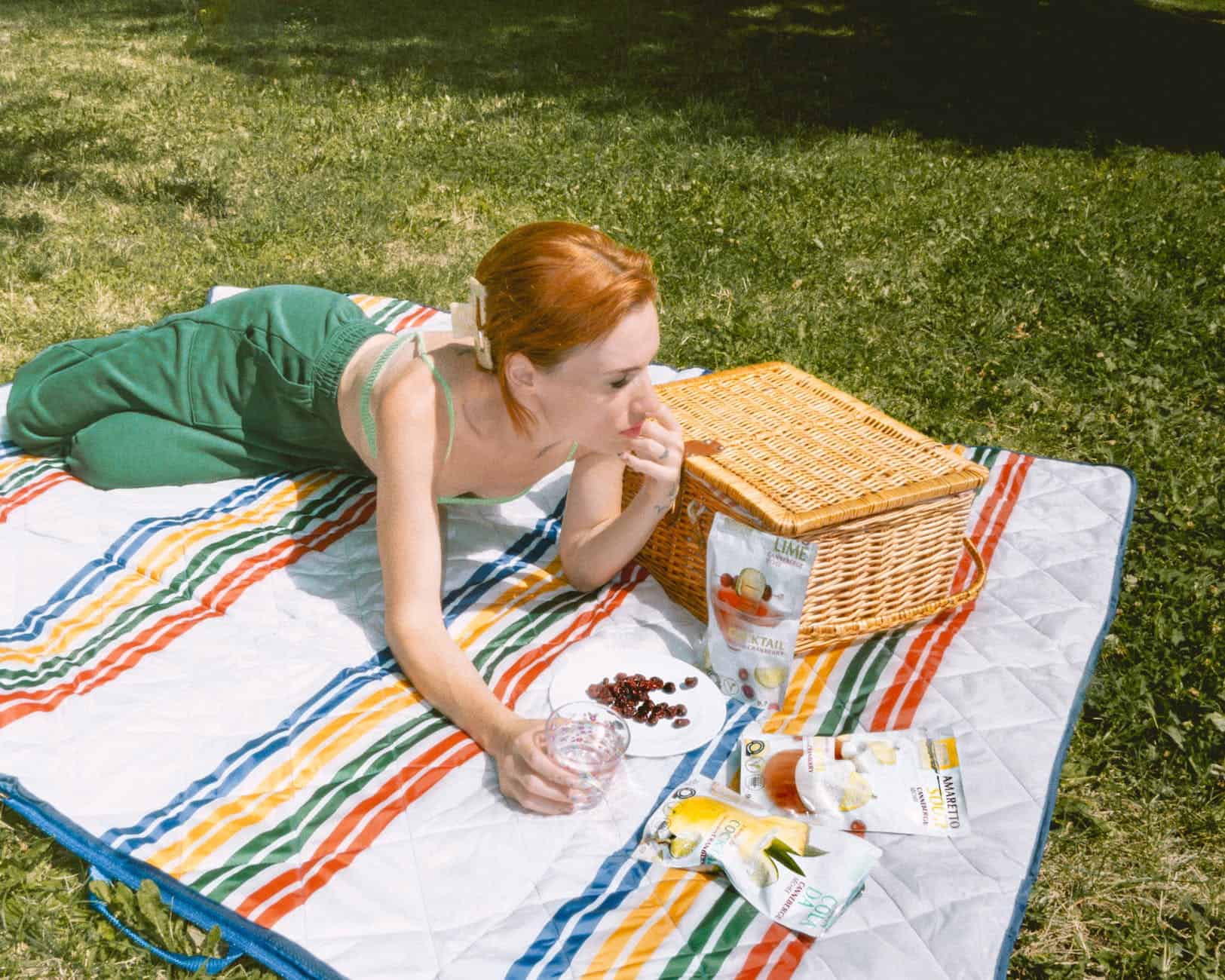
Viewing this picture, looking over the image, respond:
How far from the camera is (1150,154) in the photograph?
8.24 meters

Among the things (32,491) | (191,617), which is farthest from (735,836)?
(32,491)

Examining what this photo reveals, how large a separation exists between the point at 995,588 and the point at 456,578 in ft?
5.60

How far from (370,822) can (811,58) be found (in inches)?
397

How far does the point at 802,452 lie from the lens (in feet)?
10.4

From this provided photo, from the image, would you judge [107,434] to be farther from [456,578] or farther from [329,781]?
[329,781]

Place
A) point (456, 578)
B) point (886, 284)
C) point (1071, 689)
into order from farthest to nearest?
point (886, 284)
point (456, 578)
point (1071, 689)

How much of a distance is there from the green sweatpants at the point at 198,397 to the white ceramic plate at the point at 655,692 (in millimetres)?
1182

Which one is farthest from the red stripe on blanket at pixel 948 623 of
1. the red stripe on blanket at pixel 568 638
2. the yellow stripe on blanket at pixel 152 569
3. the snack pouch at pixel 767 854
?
the yellow stripe on blanket at pixel 152 569

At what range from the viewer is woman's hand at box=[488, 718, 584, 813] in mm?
2426

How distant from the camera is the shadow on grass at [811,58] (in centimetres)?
898

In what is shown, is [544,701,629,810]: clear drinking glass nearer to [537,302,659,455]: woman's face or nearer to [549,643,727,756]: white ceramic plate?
[549,643,727,756]: white ceramic plate

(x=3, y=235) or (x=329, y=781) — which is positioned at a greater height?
(x=3, y=235)

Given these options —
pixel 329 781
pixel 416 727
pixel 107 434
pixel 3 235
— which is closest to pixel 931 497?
pixel 416 727

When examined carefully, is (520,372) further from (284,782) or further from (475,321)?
(284,782)
